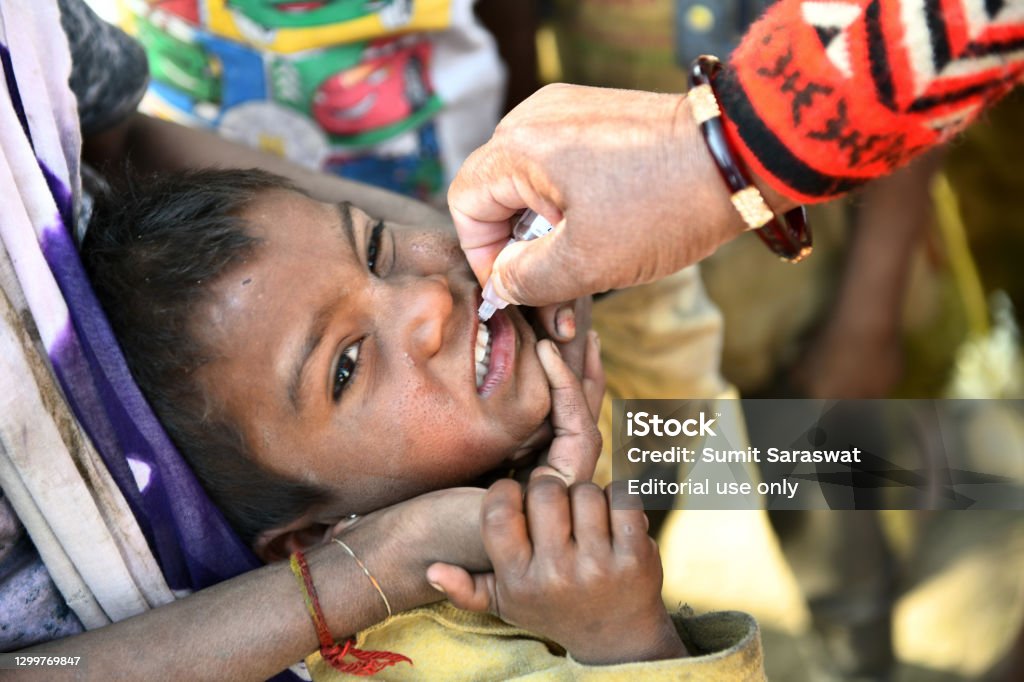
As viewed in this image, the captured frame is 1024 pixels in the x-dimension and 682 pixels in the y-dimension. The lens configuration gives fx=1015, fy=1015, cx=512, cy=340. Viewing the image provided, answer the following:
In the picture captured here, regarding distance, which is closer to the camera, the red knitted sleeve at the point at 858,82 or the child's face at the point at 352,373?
the red knitted sleeve at the point at 858,82

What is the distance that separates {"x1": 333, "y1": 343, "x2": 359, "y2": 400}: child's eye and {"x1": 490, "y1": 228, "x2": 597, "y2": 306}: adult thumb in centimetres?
26

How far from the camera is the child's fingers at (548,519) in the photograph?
4.40 feet

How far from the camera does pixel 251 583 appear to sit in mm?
1464

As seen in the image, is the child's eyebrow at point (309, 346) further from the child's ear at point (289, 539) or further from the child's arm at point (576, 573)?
the child's arm at point (576, 573)

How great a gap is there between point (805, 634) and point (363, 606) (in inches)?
66.6

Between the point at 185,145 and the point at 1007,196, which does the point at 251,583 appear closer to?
the point at 185,145

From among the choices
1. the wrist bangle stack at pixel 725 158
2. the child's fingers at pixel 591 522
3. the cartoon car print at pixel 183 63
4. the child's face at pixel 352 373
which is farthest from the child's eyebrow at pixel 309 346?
the cartoon car print at pixel 183 63

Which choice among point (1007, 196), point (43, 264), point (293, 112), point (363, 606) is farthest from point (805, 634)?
point (43, 264)

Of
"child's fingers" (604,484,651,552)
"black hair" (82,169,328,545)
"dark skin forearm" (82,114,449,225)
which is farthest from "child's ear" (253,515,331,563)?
"dark skin forearm" (82,114,449,225)

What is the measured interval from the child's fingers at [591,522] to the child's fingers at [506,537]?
2.8 inches

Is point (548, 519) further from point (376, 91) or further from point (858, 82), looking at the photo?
point (376, 91)

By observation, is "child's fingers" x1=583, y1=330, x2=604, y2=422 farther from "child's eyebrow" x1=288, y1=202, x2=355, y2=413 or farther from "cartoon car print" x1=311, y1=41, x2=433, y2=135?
"cartoon car print" x1=311, y1=41, x2=433, y2=135

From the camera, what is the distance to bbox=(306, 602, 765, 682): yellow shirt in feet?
4.72

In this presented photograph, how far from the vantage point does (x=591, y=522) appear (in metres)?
1.34
